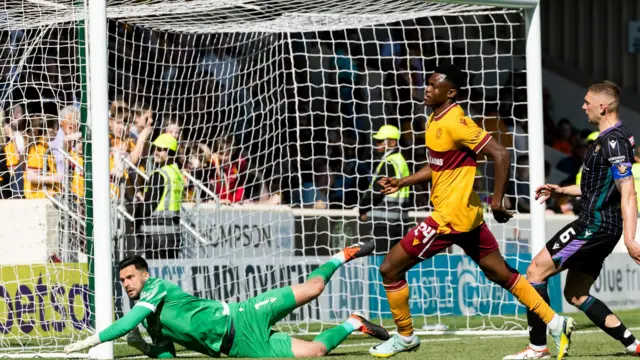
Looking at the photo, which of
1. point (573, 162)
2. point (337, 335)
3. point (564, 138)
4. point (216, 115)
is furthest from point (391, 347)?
point (564, 138)

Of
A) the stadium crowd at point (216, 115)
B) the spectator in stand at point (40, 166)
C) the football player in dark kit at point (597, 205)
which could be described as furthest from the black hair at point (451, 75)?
the spectator in stand at point (40, 166)

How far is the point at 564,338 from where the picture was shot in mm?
7477

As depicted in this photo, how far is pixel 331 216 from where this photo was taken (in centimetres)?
1414

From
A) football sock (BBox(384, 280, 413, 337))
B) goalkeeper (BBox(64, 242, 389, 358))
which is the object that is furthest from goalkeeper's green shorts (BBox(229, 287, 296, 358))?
football sock (BBox(384, 280, 413, 337))

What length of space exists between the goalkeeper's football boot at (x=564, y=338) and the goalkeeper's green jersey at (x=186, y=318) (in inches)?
89.1

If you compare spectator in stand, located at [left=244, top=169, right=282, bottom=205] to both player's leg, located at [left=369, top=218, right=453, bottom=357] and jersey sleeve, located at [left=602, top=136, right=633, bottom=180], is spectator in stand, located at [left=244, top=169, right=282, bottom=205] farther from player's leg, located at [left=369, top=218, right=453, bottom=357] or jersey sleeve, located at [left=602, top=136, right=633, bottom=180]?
jersey sleeve, located at [left=602, top=136, right=633, bottom=180]

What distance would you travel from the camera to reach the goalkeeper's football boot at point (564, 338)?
740 cm

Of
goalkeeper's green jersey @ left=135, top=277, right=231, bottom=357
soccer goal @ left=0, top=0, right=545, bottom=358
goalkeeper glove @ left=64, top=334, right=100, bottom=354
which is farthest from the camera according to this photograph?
soccer goal @ left=0, top=0, right=545, bottom=358

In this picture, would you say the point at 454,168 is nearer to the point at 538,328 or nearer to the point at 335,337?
the point at 538,328

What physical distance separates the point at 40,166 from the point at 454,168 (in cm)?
540

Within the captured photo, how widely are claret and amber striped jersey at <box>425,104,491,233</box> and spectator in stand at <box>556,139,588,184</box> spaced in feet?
36.2

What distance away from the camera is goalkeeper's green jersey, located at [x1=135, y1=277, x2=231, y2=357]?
25.9 ft

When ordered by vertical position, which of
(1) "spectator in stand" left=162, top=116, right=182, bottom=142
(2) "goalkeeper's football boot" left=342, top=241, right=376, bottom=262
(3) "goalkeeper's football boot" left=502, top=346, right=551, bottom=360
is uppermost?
(1) "spectator in stand" left=162, top=116, right=182, bottom=142

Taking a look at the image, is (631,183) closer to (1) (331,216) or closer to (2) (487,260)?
(2) (487,260)
